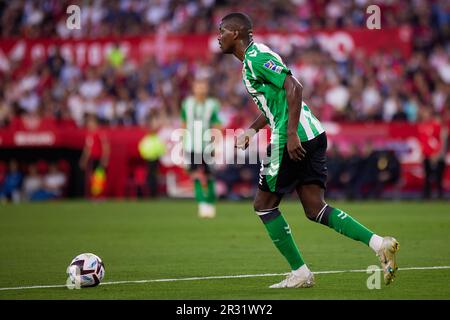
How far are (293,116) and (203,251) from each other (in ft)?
14.7

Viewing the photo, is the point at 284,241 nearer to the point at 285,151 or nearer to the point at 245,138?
the point at 285,151

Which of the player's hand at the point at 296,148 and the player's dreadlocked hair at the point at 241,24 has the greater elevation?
the player's dreadlocked hair at the point at 241,24

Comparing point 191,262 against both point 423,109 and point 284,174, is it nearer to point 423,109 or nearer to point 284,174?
point 284,174

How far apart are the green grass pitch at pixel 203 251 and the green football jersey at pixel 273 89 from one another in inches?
57.2

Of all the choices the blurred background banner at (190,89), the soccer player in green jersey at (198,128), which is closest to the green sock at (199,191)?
the soccer player in green jersey at (198,128)

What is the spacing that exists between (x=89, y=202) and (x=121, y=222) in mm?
8439

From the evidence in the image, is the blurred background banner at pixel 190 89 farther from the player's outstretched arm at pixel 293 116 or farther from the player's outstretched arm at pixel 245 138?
the player's outstretched arm at pixel 293 116

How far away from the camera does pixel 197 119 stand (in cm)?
2014

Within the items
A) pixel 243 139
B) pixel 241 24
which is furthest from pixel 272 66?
pixel 243 139

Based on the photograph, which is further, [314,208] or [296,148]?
[314,208]

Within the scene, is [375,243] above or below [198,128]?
below

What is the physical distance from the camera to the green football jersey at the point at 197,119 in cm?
2009

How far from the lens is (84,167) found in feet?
94.2
